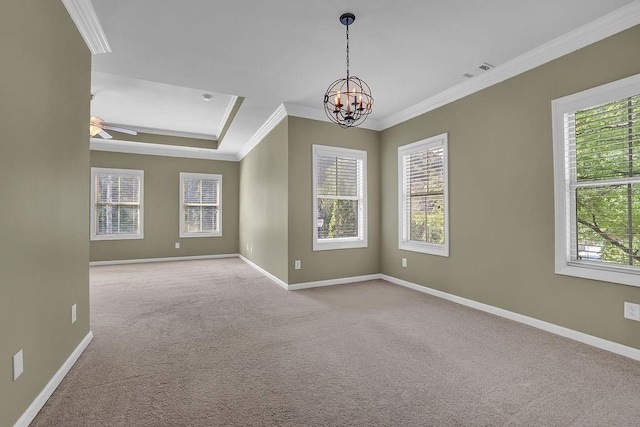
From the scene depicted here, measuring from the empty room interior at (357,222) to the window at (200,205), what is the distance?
2679mm

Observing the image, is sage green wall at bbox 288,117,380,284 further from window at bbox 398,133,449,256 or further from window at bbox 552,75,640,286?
window at bbox 552,75,640,286

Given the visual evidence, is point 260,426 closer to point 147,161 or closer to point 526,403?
point 526,403

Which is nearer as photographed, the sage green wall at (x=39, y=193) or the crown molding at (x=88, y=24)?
the sage green wall at (x=39, y=193)

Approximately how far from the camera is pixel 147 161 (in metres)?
7.26

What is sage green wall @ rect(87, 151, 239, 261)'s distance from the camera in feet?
22.6

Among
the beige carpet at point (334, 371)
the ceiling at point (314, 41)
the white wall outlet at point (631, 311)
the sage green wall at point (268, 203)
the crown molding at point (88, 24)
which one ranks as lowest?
the beige carpet at point (334, 371)

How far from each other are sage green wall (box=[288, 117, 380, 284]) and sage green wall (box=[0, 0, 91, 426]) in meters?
2.59

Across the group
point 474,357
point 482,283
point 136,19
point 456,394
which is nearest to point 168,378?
point 456,394

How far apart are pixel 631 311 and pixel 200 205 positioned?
26.0 feet

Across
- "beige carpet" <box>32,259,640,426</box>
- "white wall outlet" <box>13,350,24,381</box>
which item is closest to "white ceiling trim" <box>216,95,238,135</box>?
"beige carpet" <box>32,259,640,426</box>

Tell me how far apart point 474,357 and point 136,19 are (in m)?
3.93

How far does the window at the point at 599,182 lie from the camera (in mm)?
2439

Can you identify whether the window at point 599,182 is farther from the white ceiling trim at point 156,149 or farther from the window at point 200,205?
the window at point 200,205

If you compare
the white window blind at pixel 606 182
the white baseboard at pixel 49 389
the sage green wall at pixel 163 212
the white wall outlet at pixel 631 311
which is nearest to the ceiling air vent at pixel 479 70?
the white window blind at pixel 606 182
